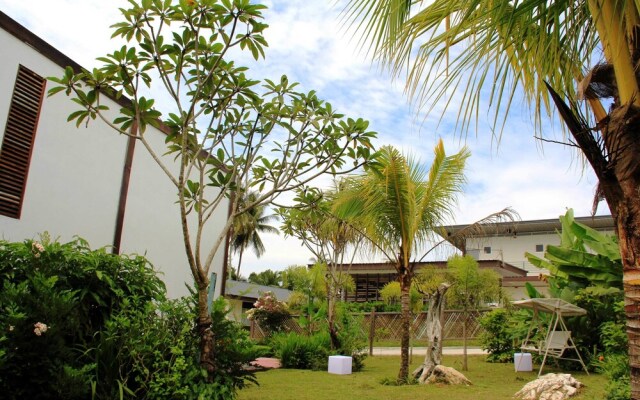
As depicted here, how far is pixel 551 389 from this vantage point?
7488 mm

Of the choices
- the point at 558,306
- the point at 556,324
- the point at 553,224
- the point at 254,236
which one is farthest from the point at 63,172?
the point at 254,236

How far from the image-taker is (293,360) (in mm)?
12414

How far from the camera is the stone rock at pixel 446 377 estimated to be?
892 cm

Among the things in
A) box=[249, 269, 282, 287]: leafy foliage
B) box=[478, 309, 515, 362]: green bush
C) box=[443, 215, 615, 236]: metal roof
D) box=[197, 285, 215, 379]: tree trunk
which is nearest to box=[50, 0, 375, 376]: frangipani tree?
box=[197, 285, 215, 379]: tree trunk

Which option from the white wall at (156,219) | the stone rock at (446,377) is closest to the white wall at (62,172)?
the white wall at (156,219)

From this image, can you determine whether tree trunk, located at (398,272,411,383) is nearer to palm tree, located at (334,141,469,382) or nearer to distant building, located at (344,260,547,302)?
palm tree, located at (334,141,469,382)

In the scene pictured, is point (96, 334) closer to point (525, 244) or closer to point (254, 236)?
point (525, 244)

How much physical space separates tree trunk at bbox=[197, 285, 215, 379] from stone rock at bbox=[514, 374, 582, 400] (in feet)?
15.9

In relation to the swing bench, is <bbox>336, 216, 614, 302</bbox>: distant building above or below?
above

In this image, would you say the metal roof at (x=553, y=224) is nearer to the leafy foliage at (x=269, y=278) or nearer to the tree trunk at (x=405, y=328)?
the tree trunk at (x=405, y=328)

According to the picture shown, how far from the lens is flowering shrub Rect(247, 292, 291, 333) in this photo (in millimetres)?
17484

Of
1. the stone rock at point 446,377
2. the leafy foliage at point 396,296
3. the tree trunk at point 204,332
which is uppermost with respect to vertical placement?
the leafy foliage at point 396,296

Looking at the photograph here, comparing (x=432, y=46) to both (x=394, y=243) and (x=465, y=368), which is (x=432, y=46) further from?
(x=465, y=368)

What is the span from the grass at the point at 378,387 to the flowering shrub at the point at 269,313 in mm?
5967
